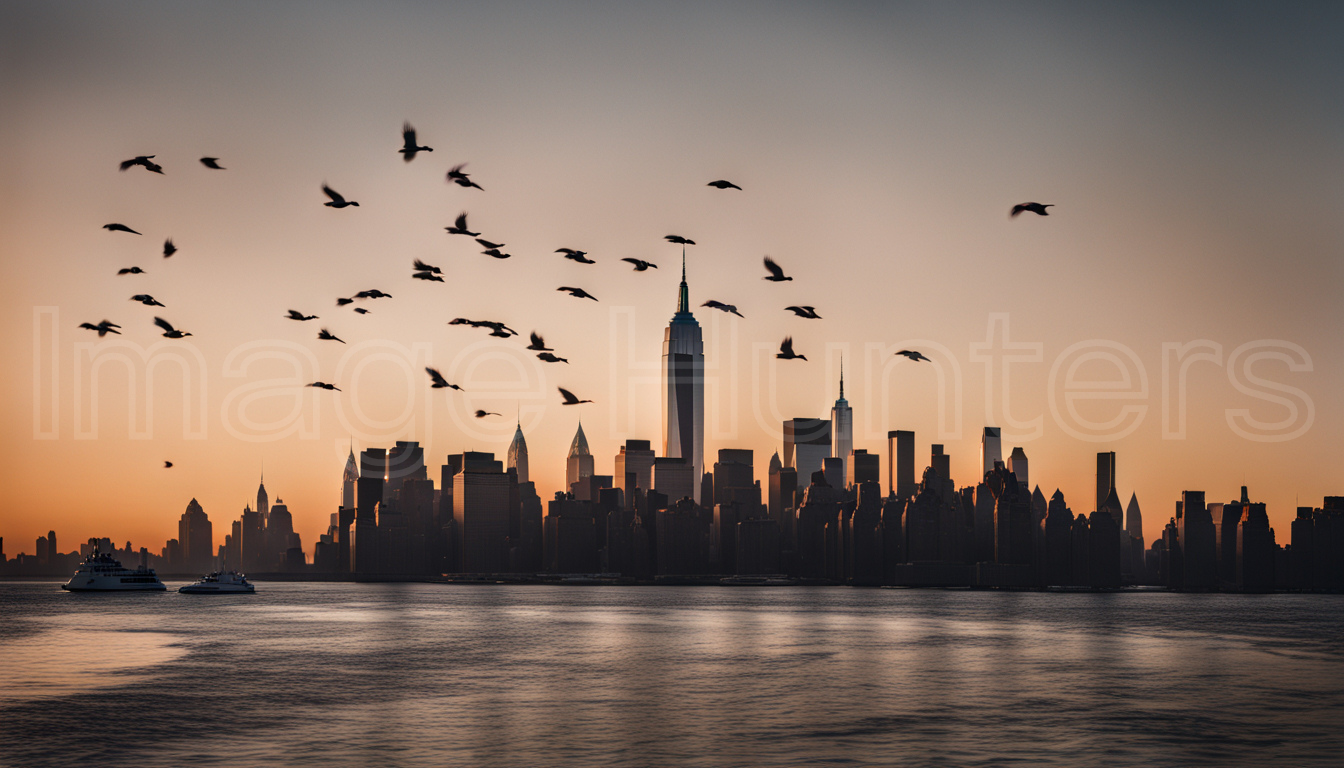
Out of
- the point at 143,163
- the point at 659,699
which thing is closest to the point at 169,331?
the point at 143,163

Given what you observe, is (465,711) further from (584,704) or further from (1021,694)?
(1021,694)

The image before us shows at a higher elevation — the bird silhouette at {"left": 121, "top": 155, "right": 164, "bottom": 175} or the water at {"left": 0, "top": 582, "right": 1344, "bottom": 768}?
the bird silhouette at {"left": 121, "top": 155, "right": 164, "bottom": 175}

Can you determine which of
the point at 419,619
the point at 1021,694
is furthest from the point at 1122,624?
the point at 1021,694

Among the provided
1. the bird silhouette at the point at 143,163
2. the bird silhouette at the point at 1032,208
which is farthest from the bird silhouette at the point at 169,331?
the bird silhouette at the point at 1032,208

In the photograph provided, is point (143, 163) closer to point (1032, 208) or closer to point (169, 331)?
point (169, 331)

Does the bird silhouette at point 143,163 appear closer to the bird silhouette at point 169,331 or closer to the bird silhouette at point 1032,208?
the bird silhouette at point 169,331

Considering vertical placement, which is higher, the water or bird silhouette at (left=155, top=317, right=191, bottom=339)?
bird silhouette at (left=155, top=317, right=191, bottom=339)

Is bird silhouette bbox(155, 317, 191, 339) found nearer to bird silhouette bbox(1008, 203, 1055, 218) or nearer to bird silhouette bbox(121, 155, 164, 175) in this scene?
bird silhouette bbox(121, 155, 164, 175)

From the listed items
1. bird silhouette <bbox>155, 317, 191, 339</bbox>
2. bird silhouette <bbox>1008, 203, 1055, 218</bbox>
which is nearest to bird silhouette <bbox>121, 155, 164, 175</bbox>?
bird silhouette <bbox>155, 317, 191, 339</bbox>
